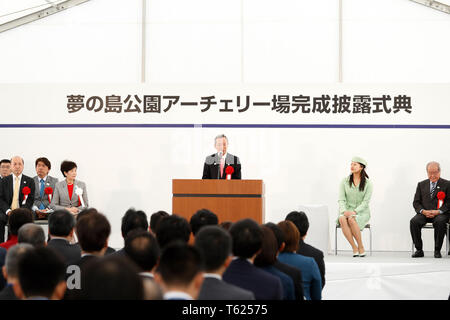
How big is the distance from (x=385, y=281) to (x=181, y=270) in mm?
4321

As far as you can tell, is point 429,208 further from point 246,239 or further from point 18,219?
point 246,239

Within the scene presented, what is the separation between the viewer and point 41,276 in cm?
188

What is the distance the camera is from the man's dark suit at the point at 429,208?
698cm

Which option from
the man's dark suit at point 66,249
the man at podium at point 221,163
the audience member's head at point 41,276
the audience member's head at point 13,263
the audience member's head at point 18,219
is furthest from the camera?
the man at podium at point 221,163

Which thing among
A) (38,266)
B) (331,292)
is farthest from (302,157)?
(38,266)

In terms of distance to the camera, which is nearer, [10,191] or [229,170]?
[229,170]

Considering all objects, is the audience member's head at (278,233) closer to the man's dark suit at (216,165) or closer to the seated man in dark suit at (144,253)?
the seated man in dark suit at (144,253)

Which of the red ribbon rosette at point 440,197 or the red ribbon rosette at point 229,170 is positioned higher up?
the red ribbon rosette at point 229,170

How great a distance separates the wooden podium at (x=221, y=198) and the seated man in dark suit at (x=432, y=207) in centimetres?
220

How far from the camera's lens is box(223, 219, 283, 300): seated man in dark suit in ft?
8.24

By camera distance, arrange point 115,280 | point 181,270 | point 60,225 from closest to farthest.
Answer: point 115,280 → point 181,270 → point 60,225

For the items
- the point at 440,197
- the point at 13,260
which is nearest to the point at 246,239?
the point at 13,260

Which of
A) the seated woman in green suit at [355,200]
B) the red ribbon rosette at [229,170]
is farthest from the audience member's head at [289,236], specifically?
the seated woman in green suit at [355,200]

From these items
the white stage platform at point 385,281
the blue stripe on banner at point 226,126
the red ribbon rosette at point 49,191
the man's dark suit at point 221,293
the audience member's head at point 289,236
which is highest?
the blue stripe on banner at point 226,126
